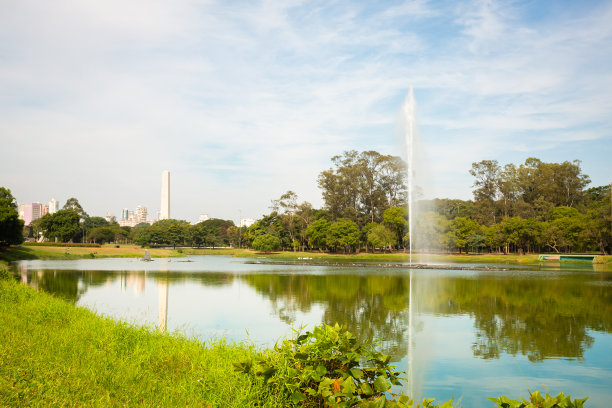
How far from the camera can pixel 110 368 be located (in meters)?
6.70

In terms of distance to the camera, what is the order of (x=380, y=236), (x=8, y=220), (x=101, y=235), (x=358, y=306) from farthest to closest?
(x=101, y=235), (x=380, y=236), (x=8, y=220), (x=358, y=306)

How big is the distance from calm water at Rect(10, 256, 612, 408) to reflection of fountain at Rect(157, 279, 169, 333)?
45mm

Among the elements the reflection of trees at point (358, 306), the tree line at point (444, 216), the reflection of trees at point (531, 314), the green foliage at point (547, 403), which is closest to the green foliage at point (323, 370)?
the green foliage at point (547, 403)

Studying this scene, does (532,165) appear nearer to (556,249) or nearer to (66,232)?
(556,249)

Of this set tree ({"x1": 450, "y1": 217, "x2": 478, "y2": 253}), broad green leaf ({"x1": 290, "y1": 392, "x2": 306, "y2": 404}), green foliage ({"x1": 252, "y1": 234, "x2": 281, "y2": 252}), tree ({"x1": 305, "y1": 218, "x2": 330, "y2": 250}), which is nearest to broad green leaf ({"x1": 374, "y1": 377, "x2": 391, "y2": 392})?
broad green leaf ({"x1": 290, "y1": 392, "x2": 306, "y2": 404})

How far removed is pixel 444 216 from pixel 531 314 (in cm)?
5836

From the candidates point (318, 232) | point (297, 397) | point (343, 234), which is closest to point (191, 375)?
point (297, 397)

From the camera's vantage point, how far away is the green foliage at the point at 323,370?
4.77m

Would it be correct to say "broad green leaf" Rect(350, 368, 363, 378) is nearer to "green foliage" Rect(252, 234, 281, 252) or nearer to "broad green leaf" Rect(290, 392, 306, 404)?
"broad green leaf" Rect(290, 392, 306, 404)

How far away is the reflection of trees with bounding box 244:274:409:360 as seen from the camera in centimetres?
1289

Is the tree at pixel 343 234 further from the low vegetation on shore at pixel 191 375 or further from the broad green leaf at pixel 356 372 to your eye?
the broad green leaf at pixel 356 372

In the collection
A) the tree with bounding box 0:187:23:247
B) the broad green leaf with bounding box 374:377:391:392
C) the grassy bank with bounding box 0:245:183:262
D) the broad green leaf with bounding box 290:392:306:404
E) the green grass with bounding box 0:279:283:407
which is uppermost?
the tree with bounding box 0:187:23:247

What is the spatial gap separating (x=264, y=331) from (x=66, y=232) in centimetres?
9125

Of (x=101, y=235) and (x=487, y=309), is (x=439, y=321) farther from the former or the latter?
(x=101, y=235)
